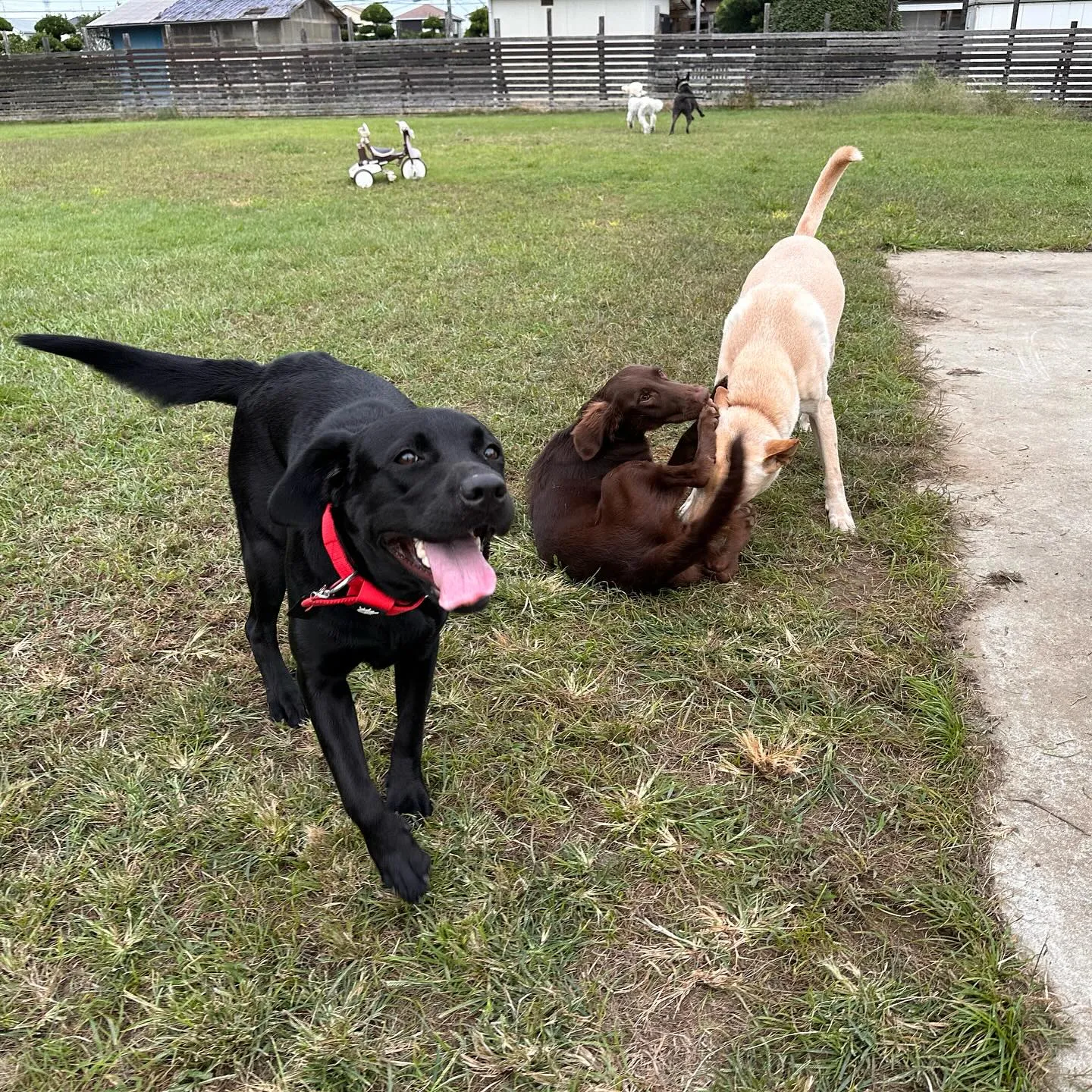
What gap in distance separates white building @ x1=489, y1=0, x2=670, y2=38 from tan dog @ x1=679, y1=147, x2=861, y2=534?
34.4 metres

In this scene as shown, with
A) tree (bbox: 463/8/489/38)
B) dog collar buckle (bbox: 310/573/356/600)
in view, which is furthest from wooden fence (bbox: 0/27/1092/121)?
dog collar buckle (bbox: 310/573/356/600)

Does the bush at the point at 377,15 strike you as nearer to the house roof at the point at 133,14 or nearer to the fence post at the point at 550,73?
the house roof at the point at 133,14

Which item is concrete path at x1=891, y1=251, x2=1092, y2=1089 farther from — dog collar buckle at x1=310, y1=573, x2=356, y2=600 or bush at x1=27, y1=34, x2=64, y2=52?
bush at x1=27, y1=34, x2=64, y2=52

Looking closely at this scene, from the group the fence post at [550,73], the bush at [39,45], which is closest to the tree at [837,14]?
the fence post at [550,73]

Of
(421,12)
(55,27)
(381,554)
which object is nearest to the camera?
(381,554)

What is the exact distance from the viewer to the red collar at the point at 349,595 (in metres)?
1.89

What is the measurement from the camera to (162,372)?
8.13 ft

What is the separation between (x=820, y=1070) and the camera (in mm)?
1589

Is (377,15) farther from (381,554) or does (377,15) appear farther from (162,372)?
(381,554)

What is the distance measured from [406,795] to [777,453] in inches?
69.3

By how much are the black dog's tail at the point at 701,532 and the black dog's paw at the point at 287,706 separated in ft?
4.04

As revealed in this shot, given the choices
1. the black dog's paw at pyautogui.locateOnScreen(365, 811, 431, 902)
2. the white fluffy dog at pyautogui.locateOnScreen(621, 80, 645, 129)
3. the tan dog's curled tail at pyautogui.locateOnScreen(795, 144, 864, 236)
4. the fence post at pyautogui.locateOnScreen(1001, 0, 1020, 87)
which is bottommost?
the black dog's paw at pyautogui.locateOnScreen(365, 811, 431, 902)

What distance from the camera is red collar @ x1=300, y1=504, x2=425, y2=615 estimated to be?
1.89 metres

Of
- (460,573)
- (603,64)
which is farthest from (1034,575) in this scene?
(603,64)
